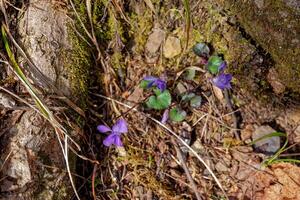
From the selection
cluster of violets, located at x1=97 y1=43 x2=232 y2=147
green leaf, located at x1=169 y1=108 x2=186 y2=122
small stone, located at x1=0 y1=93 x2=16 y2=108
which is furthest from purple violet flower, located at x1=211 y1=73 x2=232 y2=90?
small stone, located at x1=0 y1=93 x2=16 y2=108

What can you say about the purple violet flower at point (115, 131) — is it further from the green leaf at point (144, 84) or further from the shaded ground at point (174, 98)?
the green leaf at point (144, 84)

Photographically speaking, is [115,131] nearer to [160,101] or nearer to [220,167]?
[160,101]

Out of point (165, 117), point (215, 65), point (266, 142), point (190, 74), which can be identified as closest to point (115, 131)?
point (165, 117)

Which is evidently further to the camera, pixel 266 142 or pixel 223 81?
pixel 266 142

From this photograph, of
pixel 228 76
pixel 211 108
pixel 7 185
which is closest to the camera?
pixel 7 185

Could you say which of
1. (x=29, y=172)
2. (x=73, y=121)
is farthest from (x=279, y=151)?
(x=29, y=172)

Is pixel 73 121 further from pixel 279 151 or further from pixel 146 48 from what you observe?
pixel 279 151

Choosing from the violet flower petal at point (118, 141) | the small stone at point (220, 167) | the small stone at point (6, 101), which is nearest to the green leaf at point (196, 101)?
the small stone at point (220, 167)

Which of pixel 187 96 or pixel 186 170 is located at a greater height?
pixel 187 96
